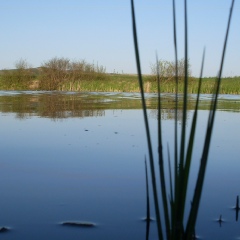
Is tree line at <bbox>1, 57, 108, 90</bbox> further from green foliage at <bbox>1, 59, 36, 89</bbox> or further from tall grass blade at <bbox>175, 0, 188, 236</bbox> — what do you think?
tall grass blade at <bbox>175, 0, 188, 236</bbox>

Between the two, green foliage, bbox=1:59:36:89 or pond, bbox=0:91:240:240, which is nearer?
pond, bbox=0:91:240:240

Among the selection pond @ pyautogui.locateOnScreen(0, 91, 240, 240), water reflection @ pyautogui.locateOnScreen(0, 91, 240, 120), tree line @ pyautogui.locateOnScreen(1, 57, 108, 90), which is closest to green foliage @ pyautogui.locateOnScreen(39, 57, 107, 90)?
tree line @ pyautogui.locateOnScreen(1, 57, 108, 90)

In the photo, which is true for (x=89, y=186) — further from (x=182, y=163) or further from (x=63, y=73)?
(x=63, y=73)

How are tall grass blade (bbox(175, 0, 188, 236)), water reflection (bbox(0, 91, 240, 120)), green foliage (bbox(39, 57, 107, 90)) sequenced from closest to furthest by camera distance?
tall grass blade (bbox(175, 0, 188, 236)) → water reflection (bbox(0, 91, 240, 120)) → green foliage (bbox(39, 57, 107, 90))

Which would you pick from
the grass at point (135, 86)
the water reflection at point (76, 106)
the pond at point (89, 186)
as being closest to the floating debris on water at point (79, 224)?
the pond at point (89, 186)

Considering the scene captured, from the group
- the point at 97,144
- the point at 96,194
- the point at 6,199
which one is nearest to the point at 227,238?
the point at 96,194

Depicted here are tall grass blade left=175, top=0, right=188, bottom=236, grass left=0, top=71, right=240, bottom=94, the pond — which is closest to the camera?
tall grass blade left=175, top=0, right=188, bottom=236

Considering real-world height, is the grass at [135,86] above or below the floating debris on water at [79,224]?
above

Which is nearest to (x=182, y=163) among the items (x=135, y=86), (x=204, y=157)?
(x=204, y=157)

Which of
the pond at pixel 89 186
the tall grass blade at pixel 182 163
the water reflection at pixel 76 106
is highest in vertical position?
the tall grass blade at pixel 182 163

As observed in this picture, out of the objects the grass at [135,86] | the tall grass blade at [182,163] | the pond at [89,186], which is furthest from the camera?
the grass at [135,86]

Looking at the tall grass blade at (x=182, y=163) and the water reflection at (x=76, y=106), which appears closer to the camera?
the tall grass blade at (x=182, y=163)

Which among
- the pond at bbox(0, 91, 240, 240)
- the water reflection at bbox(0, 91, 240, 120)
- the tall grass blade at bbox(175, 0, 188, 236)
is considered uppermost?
the tall grass blade at bbox(175, 0, 188, 236)

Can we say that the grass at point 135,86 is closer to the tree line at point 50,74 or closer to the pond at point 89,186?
the tree line at point 50,74
